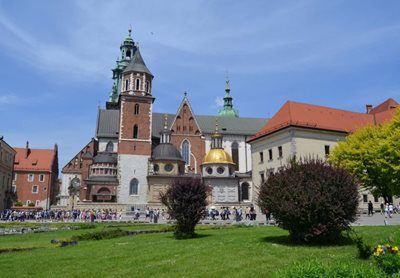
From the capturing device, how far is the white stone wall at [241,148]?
77.3 metres

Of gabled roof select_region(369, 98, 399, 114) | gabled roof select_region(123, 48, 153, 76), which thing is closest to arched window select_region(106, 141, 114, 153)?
gabled roof select_region(123, 48, 153, 76)

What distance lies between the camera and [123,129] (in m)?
65.8

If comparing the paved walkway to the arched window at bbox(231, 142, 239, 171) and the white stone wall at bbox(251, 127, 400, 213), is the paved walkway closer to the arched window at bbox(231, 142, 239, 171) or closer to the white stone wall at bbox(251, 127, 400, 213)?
the white stone wall at bbox(251, 127, 400, 213)

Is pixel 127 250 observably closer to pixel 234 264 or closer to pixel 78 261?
pixel 78 261

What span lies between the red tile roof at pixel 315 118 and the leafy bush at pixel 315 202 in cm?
3017

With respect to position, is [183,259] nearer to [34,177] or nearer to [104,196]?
[104,196]

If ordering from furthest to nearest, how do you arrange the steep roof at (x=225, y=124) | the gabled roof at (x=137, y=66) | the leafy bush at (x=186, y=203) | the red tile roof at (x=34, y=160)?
the red tile roof at (x=34, y=160) < the steep roof at (x=225, y=124) < the gabled roof at (x=137, y=66) < the leafy bush at (x=186, y=203)

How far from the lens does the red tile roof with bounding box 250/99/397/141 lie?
4653 cm

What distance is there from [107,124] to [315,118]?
4192 cm

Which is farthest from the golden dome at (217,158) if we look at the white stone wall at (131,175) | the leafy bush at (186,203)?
the leafy bush at (186,203)

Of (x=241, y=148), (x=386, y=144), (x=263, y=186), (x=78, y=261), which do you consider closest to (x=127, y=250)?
(x=78, y=261)

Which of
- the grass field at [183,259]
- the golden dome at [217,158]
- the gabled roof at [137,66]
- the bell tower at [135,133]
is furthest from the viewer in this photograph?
the gabled roof at [137,66]

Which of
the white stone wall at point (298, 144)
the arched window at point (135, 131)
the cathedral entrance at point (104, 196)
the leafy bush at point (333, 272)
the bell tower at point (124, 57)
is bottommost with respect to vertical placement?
the leafy bush at point (333, 272)

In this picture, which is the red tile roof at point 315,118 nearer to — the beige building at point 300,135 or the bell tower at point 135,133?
the beige building at point 300,135
